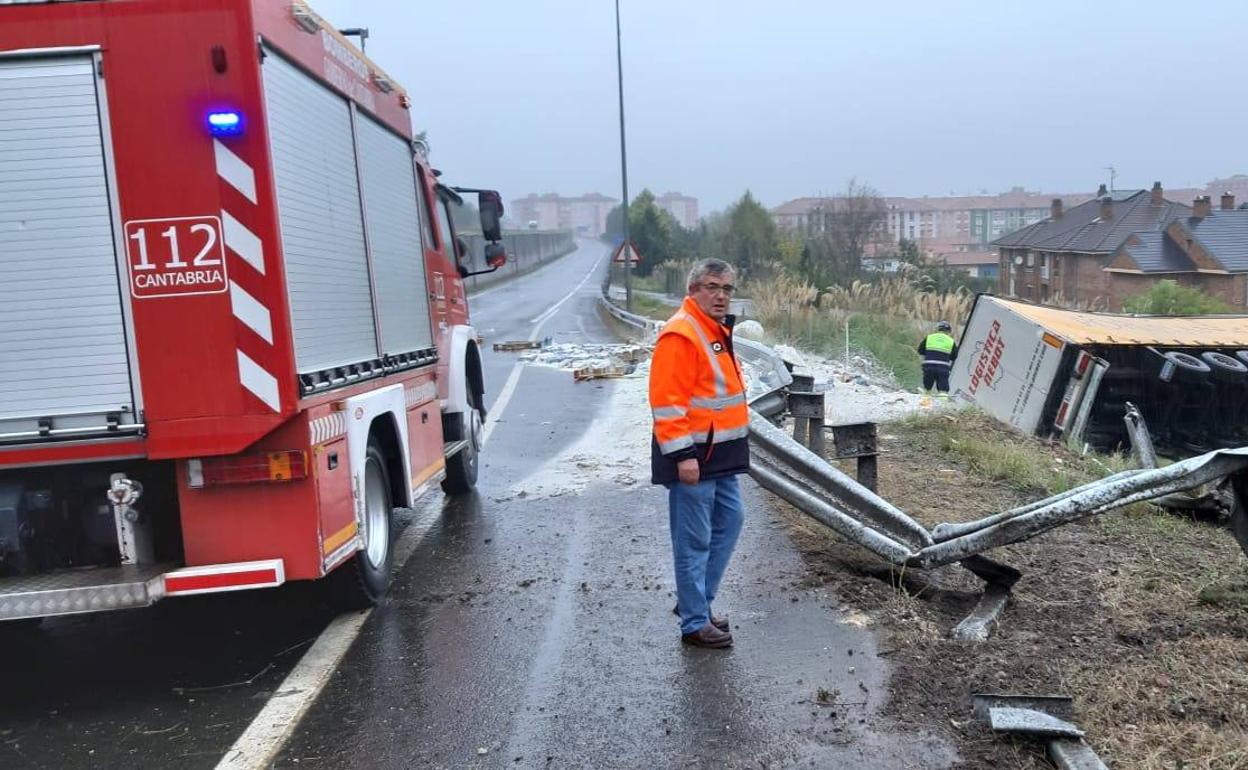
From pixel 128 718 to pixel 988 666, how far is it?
3468 mm

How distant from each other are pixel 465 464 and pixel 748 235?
44.4 meters

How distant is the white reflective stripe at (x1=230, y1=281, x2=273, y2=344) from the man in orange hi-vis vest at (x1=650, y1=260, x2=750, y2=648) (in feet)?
5.37

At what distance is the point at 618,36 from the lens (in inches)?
1228

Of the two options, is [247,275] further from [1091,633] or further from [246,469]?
[1091,633]

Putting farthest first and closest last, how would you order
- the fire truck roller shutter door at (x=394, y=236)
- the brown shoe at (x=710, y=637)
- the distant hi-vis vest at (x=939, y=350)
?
the distant hi-vis vest at (x=939, y=350), the fire truck roller shutter door at (x=394, y=236), the brown shoe at (x=710, y=637)

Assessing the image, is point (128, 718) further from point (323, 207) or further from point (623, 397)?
point (623, 397)

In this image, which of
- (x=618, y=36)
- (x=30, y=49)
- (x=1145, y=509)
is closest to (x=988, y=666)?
(x=1145, y=509)

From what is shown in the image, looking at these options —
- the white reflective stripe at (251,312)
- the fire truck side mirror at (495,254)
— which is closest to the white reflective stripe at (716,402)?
the white reflective stripe at (251,312)

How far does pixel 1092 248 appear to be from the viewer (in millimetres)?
56250

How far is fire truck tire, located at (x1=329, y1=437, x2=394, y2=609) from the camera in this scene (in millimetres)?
5219

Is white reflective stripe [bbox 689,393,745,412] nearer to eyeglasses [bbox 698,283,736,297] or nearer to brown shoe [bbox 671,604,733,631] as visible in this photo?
eyeglasses [bbox 698,283,736,297]

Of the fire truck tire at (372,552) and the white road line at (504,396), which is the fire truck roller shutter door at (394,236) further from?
the white road line at (504,396)

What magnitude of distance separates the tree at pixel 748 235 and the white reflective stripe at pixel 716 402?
37805 mm

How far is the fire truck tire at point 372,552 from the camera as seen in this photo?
5.22 meters
